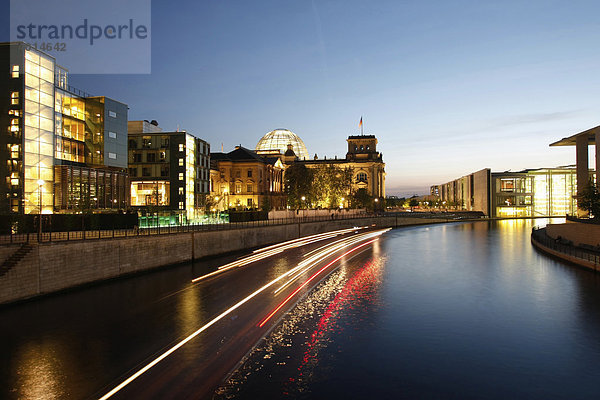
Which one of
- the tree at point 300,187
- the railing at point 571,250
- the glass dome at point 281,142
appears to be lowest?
the railing at point 571,250

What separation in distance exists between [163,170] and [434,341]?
70.7 metres

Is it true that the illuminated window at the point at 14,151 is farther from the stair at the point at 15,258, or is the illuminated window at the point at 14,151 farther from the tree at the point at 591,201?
→ the tree at the point at 591,201

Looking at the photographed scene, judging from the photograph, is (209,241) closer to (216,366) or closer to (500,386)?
(216,366)

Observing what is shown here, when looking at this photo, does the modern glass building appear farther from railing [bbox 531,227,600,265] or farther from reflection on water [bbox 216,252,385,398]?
reflection on water [bbox 216,252,385,398]

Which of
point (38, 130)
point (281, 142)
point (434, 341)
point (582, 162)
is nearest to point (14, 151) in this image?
point (38, 130)

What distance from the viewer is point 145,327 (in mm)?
21219

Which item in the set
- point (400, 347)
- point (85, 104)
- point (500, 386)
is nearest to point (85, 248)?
point (400, 347)

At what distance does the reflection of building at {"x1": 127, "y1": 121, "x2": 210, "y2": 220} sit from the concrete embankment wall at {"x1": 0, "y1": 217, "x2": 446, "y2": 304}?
104 ft

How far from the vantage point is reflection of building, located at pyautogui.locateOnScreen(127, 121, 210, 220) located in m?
80.4

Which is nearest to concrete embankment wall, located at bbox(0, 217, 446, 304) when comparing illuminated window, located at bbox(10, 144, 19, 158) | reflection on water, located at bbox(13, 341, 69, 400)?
reflection on water, located at bbox(13, 341, 69, 400)

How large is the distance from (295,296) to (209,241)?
21.0 metres

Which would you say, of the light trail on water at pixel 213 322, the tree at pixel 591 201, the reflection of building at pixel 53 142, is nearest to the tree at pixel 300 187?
the reflection of building at pixel 53 142

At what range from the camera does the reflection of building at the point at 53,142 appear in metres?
49.1

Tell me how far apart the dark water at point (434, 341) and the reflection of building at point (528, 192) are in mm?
120101
